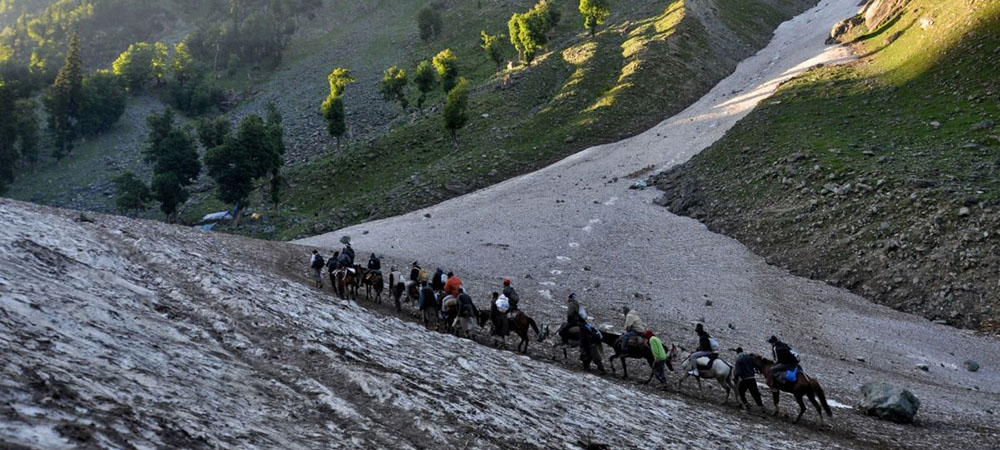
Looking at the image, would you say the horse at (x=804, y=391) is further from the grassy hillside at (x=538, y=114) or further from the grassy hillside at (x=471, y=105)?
the grassy hillside at (x=471, y=105)

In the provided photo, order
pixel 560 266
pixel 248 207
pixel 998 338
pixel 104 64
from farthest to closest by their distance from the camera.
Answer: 1. pixel 104 64
2. pixel 248 207
3. pixel 560 266
4. pixel 998 338

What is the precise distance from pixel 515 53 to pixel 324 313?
371 feet

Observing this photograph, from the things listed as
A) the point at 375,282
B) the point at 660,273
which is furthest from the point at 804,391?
the point at 660,273

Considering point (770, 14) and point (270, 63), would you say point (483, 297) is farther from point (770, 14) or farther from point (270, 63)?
point (270, 63)

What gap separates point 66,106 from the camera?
381 feet

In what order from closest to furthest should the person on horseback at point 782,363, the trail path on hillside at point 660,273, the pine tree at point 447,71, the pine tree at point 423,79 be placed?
1. the person on horseback at point 782,363
2. the trail path on hillside at point 660,273
3. the pine tree at point 447,71
4. the pine tree at point 423,79

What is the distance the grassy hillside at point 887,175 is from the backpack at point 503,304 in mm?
26020

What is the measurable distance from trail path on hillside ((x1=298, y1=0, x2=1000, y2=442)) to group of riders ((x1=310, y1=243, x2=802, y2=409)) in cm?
575

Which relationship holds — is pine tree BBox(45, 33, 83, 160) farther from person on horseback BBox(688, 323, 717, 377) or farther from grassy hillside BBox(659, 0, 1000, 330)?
person on horseback BBox(688, 323, 717, 377)

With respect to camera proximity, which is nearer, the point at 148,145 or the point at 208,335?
the point at 208,335

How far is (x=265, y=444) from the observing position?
9859mm

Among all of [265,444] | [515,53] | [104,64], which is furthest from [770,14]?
[104,64]

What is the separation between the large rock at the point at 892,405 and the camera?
2175 cm

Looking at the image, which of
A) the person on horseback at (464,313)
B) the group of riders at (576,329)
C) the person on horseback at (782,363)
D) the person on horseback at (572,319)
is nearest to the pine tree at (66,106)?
the group of riders at (576,329)
